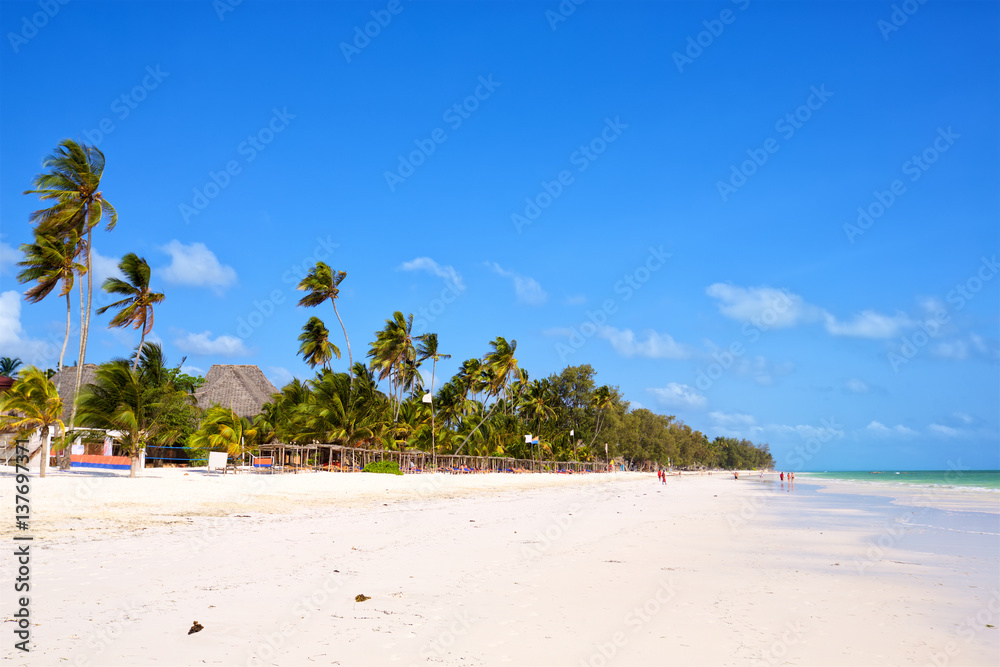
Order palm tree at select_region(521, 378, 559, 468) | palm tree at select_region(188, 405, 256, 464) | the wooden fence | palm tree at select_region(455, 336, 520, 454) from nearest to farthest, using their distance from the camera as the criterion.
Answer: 1. palm tree at select_region(188, 405, 256, 464)
2. the wooden fence
3. palm tree at select_region(455, 336, 520, 454)
4. palm tree at select_region(521, 378, 559, 468)

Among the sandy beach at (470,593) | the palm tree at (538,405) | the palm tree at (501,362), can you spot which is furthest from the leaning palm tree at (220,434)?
the palm tree at (538,405)

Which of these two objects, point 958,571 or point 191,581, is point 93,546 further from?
point 958,571

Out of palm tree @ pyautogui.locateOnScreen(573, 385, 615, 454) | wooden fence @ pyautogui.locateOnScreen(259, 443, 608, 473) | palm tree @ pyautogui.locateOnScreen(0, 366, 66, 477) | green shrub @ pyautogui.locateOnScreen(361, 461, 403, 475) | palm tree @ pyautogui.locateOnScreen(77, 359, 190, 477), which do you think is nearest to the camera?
palm tree @ pyautogui.locateOnScreen(0, 366, 66, 477)

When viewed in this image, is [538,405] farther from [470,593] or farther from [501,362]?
[470,593]

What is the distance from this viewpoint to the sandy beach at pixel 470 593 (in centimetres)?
442

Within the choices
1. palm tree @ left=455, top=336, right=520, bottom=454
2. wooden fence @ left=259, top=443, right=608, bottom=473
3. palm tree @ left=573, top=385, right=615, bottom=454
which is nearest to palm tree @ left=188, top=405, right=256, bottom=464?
wooden fence @ left=259, top=443, right=608, bottom=473

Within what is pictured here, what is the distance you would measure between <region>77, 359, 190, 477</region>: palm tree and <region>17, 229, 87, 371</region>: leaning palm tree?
547cm

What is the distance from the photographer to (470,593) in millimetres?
6188

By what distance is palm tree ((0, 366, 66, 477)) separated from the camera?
54.4ft

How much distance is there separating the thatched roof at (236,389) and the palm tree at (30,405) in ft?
78.2

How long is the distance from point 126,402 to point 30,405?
2.77 metres

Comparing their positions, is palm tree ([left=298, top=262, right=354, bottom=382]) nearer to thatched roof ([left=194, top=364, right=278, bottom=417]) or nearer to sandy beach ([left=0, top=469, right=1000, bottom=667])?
thatched roof ([left=194, top=364, right=278, bottom=417])

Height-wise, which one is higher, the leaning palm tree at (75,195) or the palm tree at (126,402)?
the leaning palm tree at (75,195)

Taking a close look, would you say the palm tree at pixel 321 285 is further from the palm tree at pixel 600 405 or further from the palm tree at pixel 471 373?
the palm tree at pixel 600 405
